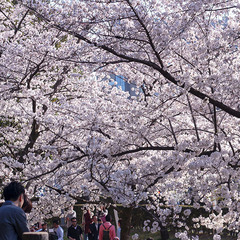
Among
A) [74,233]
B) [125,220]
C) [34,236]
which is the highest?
[125,220]

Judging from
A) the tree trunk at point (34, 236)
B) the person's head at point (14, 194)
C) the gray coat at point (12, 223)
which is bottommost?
the tree trunk at point (34, 236)

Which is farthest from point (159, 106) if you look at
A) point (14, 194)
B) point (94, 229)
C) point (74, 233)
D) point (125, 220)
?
point (94, 229)

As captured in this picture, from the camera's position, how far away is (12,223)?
2.79m

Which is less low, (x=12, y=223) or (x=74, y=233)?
(x=12, y=223)

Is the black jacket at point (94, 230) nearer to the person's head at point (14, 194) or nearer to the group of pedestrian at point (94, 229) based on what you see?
the group of pedestrian at point (94, 229)

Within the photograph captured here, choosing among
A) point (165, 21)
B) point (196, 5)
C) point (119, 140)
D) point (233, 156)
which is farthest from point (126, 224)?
point (196, 5)

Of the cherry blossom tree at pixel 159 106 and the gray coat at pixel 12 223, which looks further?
the cherry blossom tree at pixel 159 106

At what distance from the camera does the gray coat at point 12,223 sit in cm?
278

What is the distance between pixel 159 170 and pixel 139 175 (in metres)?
0.43

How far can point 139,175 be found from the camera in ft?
21.0

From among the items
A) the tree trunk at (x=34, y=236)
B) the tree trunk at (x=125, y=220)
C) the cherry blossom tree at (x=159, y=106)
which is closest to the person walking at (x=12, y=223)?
the tree trunk at (x=34, y=236)

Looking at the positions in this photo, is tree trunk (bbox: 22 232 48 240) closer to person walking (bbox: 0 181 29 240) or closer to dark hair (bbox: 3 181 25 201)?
person walking (bbox: 0 181 29 240)

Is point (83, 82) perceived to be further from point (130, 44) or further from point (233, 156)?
point (233, 156)

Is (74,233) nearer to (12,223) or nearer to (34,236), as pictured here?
(12,223)
